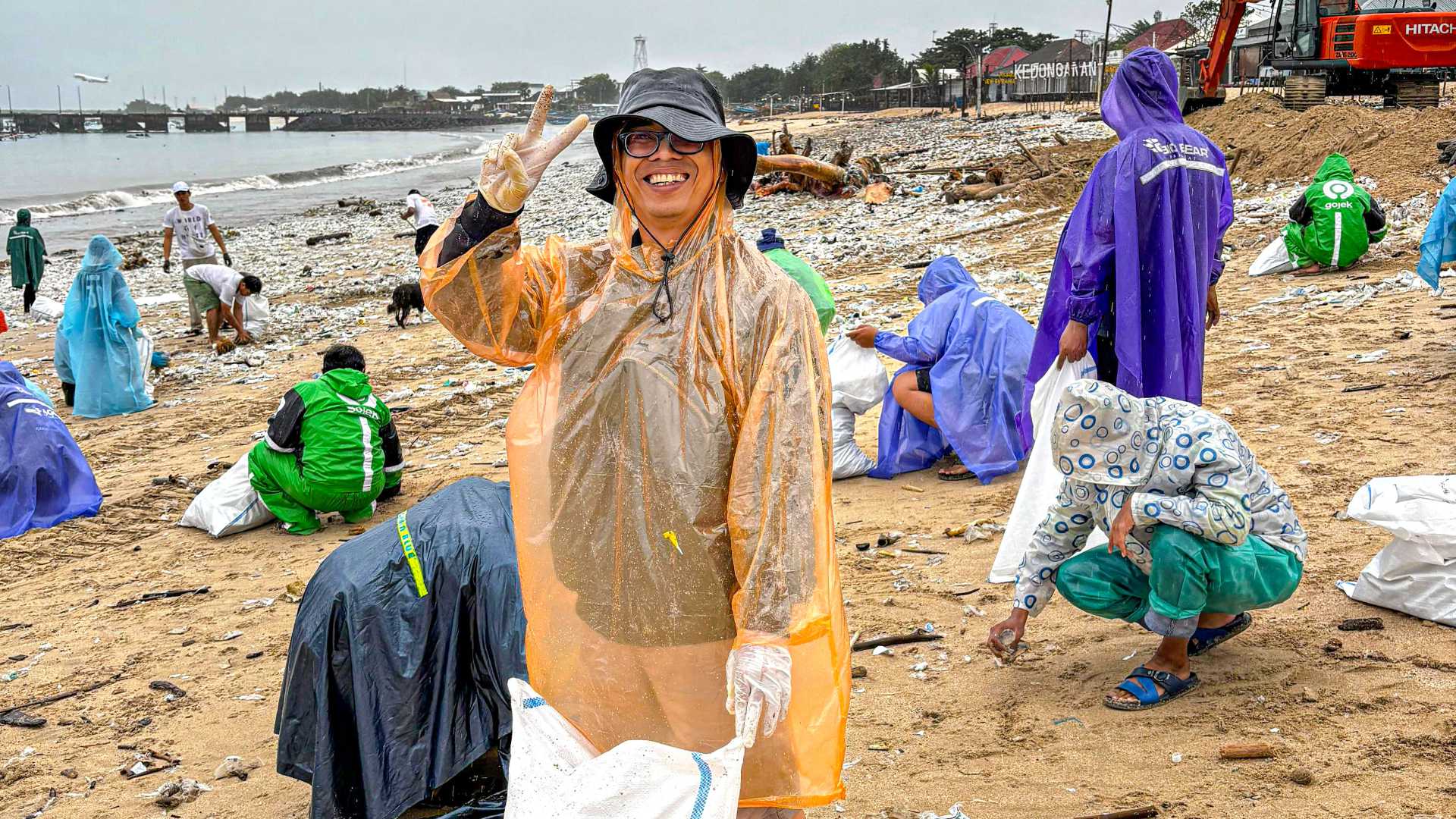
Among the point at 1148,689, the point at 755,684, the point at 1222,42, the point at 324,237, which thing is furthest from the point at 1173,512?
the point at 324,237

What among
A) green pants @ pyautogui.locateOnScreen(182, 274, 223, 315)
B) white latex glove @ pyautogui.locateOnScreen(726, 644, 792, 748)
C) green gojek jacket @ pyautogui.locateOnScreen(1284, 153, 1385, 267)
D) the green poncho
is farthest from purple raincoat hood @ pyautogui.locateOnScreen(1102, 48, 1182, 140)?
the green poncho

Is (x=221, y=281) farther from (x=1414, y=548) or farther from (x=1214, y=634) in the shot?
(x=1414, y=548)

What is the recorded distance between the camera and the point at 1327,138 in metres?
12.5

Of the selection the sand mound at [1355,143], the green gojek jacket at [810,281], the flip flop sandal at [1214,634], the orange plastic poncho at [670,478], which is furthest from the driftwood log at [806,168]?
the sand mound at [1355,143]

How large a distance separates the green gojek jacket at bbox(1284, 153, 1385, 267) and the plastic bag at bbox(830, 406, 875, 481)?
428 cm

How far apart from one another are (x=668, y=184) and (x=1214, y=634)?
7.35 feet

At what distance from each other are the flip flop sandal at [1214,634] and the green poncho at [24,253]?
539 inches

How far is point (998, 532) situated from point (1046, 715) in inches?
60.7

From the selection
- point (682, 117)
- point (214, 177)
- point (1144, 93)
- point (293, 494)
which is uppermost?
point (214, 177)

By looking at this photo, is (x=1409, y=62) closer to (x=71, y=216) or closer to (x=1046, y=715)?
(x=1046, y=715)

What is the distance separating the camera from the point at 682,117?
6.16ft

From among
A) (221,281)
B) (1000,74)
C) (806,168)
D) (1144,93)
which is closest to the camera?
(806,168)

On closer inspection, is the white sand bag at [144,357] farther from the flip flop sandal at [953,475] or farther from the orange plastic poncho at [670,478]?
the orange plastic poncho at [670,478]

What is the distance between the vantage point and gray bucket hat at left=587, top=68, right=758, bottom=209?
1864mm
